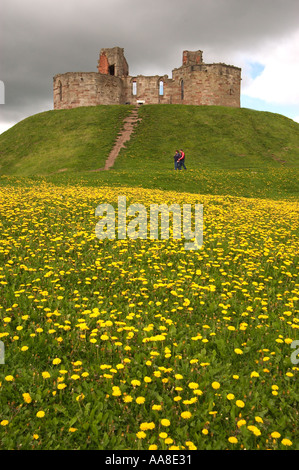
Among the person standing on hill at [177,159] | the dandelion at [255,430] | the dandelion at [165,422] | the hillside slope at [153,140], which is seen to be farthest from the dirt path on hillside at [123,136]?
the dandelion at [255,430]

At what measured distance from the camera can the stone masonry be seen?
55.4 meters

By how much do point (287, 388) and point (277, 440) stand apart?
0.82m

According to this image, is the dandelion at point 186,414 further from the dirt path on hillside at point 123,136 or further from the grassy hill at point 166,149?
the dirt path on hillside at point 123,136

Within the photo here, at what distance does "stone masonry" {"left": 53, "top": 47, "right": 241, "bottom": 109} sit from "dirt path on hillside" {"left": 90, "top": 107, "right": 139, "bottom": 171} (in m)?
11.0

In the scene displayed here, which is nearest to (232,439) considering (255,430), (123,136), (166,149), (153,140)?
(255,430)

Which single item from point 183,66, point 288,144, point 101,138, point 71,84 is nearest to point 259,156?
point 288,144

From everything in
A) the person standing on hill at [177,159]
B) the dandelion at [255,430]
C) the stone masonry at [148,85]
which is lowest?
the dandelion at [255,430]

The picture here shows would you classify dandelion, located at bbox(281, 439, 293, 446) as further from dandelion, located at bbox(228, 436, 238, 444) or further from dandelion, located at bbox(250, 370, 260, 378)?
dandelion, located at bbox(250, 370, 260, 378)

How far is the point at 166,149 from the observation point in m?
38.2

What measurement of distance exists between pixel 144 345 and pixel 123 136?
127ft

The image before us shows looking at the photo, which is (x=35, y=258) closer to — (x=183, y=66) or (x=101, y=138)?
(x=101, y=138)

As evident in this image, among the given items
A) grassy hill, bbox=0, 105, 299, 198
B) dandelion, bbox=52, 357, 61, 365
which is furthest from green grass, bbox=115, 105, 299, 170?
dandelion, bbox=52, 357, 61, 365

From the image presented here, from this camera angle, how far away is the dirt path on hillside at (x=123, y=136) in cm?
3416

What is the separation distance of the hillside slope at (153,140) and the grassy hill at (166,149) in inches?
4.5
